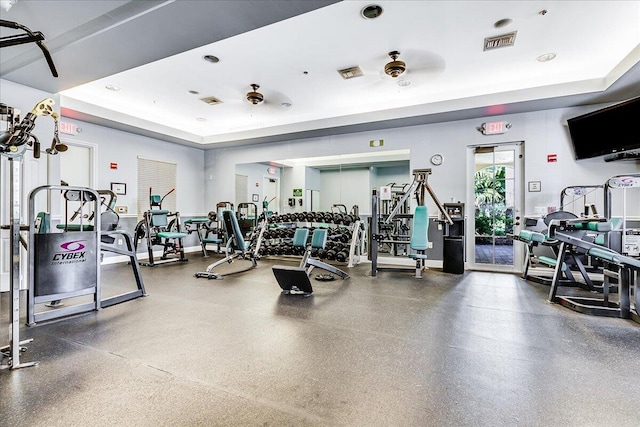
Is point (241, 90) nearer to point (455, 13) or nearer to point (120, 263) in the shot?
point (455, 13)

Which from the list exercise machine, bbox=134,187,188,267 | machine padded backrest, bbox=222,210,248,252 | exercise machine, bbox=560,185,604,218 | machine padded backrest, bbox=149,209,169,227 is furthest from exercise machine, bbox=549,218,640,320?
machine padded backrest, bbox=149,209,169,227

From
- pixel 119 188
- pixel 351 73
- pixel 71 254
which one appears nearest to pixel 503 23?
pixel 351 73

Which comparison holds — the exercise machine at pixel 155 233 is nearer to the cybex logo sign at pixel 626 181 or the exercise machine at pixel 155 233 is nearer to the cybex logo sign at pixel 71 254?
the cybex logo sign at pixel 71 254

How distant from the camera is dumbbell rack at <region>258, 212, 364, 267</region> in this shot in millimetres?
5889

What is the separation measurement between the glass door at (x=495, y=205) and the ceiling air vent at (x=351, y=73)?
9.88ft

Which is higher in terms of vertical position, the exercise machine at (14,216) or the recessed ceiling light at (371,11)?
the recessed ceiling light at (371,11)

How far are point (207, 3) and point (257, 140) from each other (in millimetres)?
5413

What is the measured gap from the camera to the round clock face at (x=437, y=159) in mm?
6492

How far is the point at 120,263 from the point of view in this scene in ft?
22.3

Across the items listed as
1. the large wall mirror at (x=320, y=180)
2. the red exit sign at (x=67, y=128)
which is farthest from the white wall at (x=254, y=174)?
the red exit sign at (x=67, y=128)

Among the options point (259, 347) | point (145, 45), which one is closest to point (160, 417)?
point (259, 347)

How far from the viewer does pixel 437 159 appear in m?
6.51

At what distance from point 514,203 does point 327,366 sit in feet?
18.3

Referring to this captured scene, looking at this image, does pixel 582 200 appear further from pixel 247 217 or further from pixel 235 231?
pixel 247 217
